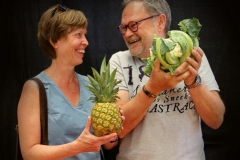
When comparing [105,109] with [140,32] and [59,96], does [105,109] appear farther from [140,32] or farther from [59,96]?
[140,32]

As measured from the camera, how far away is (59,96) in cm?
233

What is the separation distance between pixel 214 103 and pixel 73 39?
984mm

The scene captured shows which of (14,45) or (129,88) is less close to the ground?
(14,45)

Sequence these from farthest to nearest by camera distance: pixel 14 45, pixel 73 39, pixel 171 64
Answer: pixel 14 45 < pixel 73 39 < pixel 171 64

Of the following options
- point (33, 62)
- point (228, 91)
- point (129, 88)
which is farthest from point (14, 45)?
point (228, 91)

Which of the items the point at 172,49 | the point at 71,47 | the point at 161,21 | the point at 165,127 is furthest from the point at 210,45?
the point at 71,47

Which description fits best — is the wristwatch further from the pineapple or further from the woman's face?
the woman's face

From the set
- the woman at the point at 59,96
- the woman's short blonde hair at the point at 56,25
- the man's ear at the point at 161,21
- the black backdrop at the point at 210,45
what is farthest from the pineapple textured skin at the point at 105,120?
the black backdrop at the point at 210,45

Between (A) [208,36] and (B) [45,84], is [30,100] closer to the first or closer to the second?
(B) [45,84]

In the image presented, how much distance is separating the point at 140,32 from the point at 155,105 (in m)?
0.49

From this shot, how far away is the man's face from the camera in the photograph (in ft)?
7.96

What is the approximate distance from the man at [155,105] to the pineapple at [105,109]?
23cm

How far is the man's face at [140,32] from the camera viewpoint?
2.43m

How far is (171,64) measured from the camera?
2.02 metres
